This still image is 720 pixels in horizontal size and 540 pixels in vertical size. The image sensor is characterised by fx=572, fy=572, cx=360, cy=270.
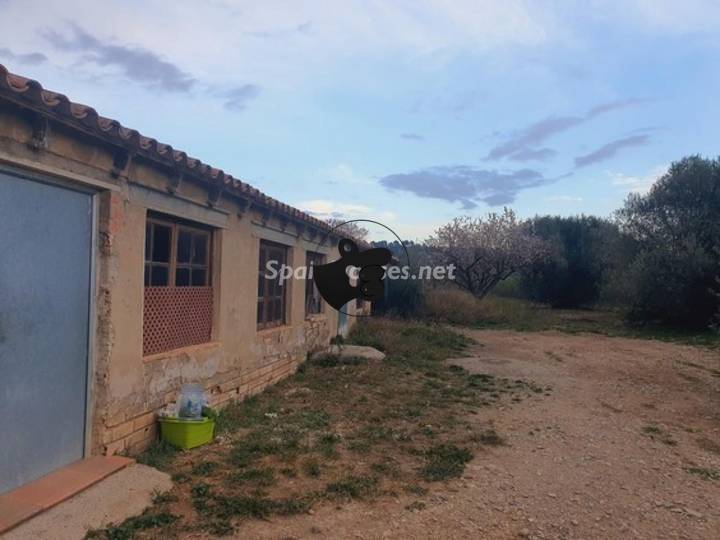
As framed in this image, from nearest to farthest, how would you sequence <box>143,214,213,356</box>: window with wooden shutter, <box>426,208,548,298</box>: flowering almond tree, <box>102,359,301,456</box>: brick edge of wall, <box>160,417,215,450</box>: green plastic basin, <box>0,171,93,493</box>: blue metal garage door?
<box>0,171,93,493</box>: blue metal garage door, <box>102,359,301,456</box>: brick edge of wall, <box>160,417,215,450</box>: green plastic basin, <box>143,214,213,356</box>: window with wooden shutter, <box>426,208,548,298</box>: flowering almond tree

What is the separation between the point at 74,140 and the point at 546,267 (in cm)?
2871

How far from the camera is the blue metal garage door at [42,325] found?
3742 millimetres

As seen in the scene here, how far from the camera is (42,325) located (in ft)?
13.2

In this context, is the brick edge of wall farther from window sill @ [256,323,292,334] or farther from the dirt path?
the dirt path

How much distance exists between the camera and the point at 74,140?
418 cm

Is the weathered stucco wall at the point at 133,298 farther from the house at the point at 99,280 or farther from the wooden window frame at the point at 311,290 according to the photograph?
the wooden window frame at the point at 311,290

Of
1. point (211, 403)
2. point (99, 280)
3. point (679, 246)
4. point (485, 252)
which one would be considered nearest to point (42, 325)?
point (99, 280)

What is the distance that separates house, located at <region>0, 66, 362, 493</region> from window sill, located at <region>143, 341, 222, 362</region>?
2 cm

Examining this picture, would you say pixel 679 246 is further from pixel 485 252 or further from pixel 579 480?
pixel 579 480

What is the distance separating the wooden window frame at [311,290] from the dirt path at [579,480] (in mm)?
4721

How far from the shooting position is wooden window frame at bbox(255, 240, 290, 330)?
329 inches

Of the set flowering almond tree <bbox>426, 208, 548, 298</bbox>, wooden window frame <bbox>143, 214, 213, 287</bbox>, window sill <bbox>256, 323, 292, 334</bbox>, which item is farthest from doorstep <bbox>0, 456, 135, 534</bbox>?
flowering almond tree <bbox>426, 208, 548, 298</bbox>

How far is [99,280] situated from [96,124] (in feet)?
4.10

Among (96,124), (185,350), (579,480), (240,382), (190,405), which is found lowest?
(579,480)
